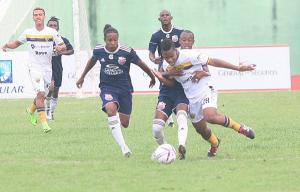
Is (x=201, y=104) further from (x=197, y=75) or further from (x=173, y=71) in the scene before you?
(x=173, y=71)

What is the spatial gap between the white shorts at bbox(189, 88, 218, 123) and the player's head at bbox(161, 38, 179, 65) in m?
0.69

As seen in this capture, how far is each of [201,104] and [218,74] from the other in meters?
18.9

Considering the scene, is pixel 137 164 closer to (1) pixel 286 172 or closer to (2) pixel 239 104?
(1) pixel 286 172

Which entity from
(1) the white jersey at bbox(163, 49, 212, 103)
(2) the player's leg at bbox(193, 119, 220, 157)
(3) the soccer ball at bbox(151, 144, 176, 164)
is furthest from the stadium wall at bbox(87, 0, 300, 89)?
(3) the soccer ball at bbox(151, 144, 176, 164)

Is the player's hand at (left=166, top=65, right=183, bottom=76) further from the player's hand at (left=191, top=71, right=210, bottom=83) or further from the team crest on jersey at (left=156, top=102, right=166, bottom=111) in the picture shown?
the team crest on jersey at (left=156, top=102, right=166, bottom=111)

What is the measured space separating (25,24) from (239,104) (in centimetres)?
1774

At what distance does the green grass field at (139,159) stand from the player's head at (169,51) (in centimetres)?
144

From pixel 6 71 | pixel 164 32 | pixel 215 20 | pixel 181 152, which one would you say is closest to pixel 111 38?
pixel 181 152

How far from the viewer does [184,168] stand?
1154cm

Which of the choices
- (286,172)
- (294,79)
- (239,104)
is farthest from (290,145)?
(294,79)

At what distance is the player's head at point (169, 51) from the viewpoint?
493 inches

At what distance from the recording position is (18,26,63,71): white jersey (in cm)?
1820

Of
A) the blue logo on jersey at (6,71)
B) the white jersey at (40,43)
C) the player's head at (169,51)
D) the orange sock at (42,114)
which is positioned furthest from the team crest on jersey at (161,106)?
the blue logo on jersey at (6,71)

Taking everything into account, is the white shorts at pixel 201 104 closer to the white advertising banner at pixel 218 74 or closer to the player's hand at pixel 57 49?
the player's hand at pixel 57 49
